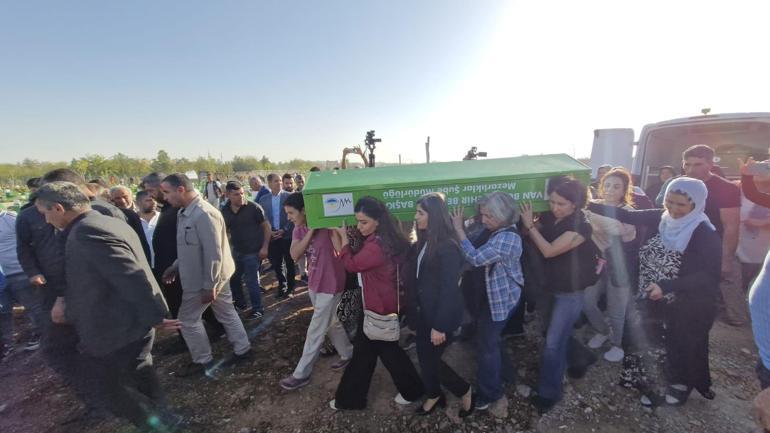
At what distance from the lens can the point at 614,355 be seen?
2928 mm

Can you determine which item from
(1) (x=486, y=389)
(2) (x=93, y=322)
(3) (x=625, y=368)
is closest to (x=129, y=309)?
(2) (x=93, y=322)

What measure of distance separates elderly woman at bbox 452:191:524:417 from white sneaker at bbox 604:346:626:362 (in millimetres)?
1295

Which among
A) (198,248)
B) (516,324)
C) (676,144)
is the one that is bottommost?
(516,324)

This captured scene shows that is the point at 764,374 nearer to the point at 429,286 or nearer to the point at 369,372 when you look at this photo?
the point at 429,286

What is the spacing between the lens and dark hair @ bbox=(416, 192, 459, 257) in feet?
6.66

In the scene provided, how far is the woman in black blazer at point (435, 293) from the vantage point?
6.72 ft

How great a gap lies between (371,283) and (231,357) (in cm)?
200

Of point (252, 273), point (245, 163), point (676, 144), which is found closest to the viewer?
point (252, 273)

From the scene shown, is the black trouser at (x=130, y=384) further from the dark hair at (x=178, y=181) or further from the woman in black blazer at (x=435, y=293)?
the woman in black blazer at (x=435, y=293)

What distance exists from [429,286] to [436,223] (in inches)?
17.9

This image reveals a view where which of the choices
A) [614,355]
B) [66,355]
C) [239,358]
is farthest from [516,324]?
[66,355]

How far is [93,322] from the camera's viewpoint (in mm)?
1912

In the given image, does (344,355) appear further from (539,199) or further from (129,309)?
(539,199)

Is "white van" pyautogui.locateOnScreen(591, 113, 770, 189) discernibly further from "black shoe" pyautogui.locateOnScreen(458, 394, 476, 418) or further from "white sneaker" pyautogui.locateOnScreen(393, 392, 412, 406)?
"white sneaker" pyautogui.locateOnScreen(393, 392, 412, 406)
